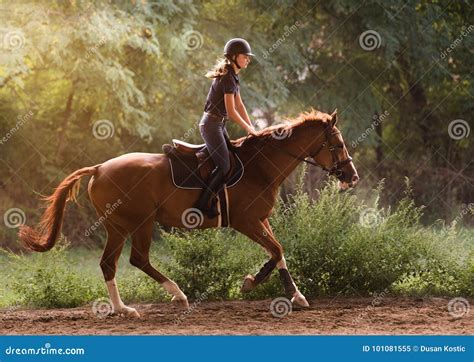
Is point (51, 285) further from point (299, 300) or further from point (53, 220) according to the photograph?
point (299, 300)

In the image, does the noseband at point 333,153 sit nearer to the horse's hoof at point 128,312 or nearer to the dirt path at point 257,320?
the dirt path at point 257,320

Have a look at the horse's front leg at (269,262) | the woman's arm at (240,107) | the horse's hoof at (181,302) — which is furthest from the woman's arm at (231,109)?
the horse's hoof at (181,302)

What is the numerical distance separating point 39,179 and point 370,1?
8753 mm

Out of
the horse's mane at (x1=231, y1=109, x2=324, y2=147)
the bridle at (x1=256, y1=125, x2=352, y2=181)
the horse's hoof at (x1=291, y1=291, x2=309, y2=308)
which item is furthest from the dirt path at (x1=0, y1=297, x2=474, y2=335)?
the horse's mane at (x1=231, y1=109, x2=324, y2=147)

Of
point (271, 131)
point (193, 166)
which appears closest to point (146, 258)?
point (193, 166)

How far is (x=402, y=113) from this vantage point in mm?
23219

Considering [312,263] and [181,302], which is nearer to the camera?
[181,302]

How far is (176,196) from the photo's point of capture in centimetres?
948

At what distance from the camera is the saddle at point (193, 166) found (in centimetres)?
947

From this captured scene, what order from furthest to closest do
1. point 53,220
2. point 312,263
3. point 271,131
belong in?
point 312,263, point 271,131, point 53,220

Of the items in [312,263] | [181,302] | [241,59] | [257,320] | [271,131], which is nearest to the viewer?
[257,320]

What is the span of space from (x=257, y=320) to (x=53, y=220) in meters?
2.57

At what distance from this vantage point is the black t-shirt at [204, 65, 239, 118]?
934cm

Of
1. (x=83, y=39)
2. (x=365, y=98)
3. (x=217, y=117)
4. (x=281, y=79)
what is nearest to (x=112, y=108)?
(x=83, y=39)
